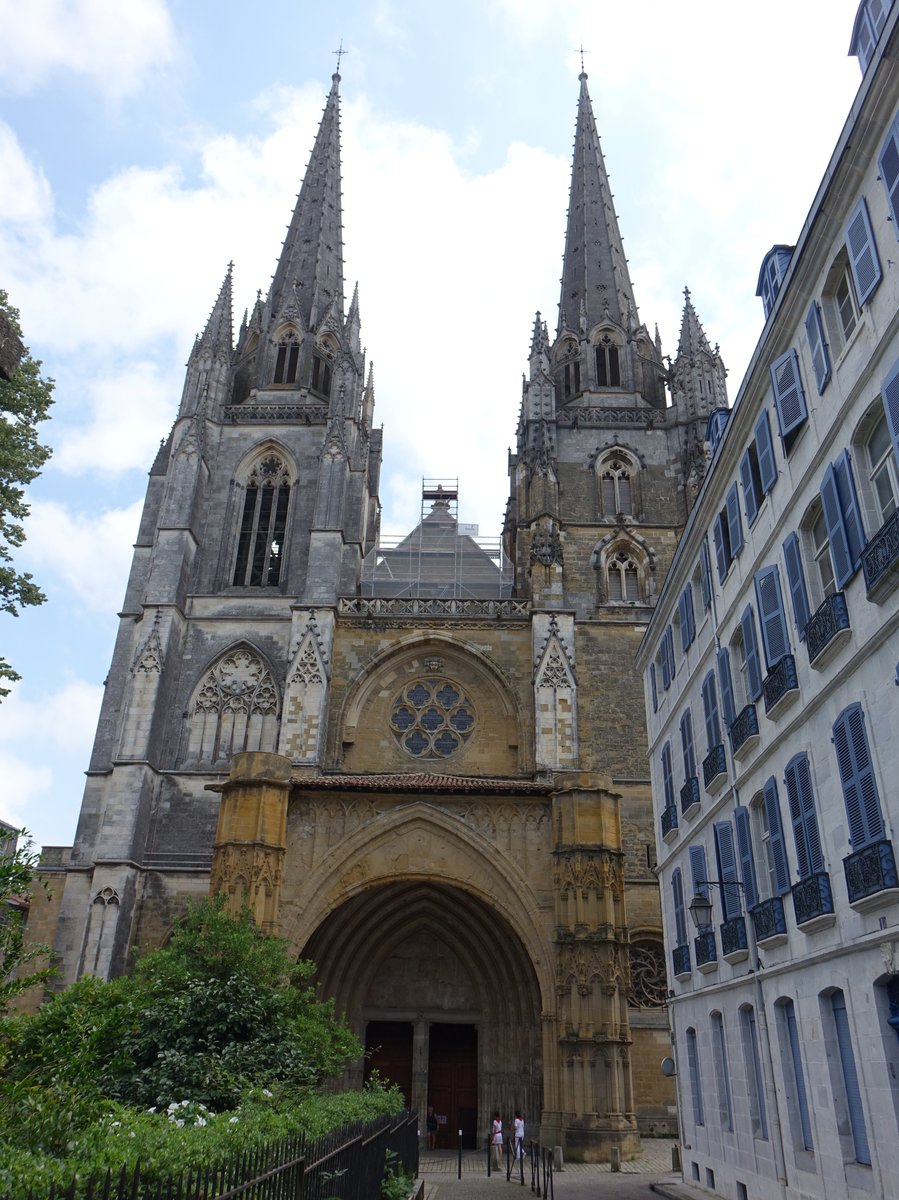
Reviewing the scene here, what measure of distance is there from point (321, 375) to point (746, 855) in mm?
28600

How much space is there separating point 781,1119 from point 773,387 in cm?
793

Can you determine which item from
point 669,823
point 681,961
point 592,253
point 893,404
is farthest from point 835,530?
point 592,253

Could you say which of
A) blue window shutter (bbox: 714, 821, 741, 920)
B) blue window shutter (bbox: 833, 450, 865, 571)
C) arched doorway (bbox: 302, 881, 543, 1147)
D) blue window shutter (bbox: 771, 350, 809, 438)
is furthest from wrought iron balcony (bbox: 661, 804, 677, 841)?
blue window shutter (bbox: 833, 450, 865, 571)

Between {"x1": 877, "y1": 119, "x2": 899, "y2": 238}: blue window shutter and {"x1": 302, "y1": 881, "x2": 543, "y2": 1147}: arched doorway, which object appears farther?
{"x1": 302, "y1": 881, "x2": 543, "y2": 1147}: arched doorway

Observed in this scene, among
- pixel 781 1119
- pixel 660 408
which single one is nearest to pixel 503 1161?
pixel 781 1119

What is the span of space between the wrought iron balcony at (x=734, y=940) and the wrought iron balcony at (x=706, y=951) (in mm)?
569

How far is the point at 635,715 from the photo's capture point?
25.6 meters

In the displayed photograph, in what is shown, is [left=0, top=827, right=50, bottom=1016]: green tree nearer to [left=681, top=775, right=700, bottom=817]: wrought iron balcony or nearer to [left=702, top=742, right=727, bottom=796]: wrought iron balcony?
[left=702, top=742, right=727, bottom=796]: wrought iron balcony

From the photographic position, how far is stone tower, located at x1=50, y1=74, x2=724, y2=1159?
17.2 m

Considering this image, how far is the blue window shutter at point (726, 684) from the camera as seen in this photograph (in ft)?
39.1

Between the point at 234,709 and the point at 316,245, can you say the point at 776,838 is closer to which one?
the point at 234,709

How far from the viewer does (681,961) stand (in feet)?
45.5

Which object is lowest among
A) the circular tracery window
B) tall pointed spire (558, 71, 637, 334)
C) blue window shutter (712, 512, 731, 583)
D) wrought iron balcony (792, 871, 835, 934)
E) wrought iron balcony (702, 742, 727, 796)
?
wrought iron balcony (792, 871, 835, 934)

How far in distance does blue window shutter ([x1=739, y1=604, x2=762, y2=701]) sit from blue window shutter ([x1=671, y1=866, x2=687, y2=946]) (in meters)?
4.74
